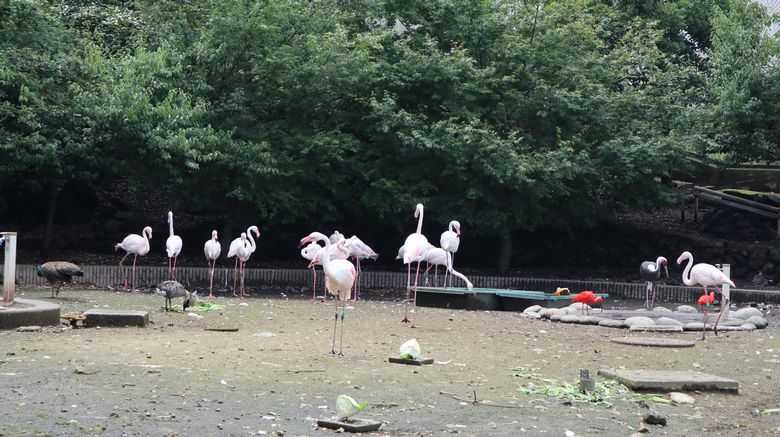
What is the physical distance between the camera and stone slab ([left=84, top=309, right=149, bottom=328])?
11.8 m

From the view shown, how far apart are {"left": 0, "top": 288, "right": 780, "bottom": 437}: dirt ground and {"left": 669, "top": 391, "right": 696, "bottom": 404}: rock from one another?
14 cm

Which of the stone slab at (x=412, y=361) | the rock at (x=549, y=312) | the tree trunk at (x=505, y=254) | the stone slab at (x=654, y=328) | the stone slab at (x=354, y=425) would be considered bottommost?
the stone slab at (x=354, y=425)

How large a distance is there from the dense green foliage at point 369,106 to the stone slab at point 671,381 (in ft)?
39.4

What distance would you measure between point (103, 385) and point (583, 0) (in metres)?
18.8

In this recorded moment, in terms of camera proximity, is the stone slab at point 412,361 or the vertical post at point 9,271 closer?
the stone slab at point 412,361

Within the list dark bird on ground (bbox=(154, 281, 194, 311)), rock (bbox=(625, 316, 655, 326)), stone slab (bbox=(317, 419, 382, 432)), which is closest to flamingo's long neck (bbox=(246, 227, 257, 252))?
dark bird on ground (bbox=(154, 281, 194, 311))

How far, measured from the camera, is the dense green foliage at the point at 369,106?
1983 centimetres

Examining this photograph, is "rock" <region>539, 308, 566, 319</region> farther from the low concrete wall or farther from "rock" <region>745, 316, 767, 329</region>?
the low concrete wall

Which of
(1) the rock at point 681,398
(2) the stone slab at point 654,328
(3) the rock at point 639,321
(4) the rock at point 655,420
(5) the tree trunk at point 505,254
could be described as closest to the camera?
(4) the rock at point 655,420

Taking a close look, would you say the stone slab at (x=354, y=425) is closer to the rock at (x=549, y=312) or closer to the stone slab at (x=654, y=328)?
the stone slab at (x=654, y=328)

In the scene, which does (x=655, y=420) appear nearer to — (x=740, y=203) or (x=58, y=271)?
(x=58, y=271)

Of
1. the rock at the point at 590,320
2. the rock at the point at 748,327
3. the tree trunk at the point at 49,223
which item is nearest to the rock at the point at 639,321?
the rock at the point at 590,320

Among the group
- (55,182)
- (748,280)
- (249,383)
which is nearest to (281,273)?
(55,182)

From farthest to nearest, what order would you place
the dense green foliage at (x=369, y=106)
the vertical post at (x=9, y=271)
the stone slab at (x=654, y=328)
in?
1. the dense green foliage at (x=369, y=106)
2. the stone slab at (x=654, y=328)
3. the vertical post at (x=9, y=271)
